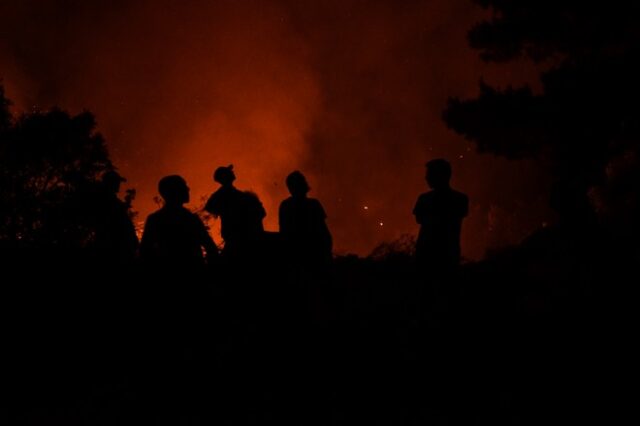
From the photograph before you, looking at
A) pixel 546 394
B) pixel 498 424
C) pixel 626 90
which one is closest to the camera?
pixel 498 424

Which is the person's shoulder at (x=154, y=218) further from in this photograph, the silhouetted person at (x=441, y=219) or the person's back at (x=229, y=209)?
the silhouetted person at (x=441, y=219)

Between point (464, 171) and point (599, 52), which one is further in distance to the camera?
point (464, 171)

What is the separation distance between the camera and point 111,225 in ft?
19.4

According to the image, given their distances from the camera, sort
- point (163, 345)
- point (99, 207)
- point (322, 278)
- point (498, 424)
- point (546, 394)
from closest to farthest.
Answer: point (498, 424), point (546, 394), point (163, 345), point (322, 278), point (99, 207)

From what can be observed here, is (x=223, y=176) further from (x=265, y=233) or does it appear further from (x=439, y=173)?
(x=439, y=173)

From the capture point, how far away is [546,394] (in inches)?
148

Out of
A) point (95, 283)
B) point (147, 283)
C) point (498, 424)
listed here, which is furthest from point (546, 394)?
point (95, 283)

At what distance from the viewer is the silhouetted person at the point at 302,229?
5012mm

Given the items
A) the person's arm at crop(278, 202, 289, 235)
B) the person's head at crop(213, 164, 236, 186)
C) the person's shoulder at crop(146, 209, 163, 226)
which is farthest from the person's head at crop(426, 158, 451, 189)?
the person's shoulder at crop(146, 209, 163, 226)

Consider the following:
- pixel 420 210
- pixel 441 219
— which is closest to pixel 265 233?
pixel 420 210

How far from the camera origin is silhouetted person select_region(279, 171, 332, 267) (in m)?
5.01

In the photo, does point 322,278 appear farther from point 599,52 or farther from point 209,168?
point 209,168

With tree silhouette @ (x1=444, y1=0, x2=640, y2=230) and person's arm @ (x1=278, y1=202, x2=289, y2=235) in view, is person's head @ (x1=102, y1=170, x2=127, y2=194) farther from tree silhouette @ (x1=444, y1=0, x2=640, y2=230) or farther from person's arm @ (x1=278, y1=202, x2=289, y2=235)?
tree silhouette @ (x1=444, y1=0, x2=640, y2=230)

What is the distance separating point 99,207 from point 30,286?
43.5 inches
